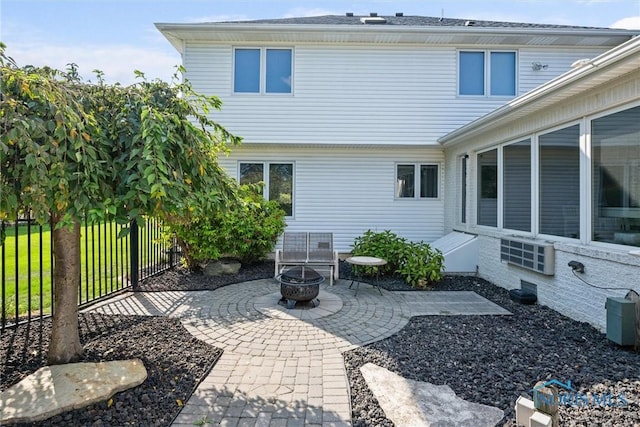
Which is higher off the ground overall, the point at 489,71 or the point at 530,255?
the point at 489,71

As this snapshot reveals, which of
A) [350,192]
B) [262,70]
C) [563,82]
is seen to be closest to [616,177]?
[563,82]

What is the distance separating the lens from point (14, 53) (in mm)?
2656

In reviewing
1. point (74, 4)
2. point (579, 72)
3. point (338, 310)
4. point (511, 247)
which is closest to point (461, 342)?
point (338, 310)

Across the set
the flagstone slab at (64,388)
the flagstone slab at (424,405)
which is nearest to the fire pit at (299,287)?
the flagstone slab at (424,405)

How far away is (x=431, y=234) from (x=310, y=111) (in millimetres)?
4809

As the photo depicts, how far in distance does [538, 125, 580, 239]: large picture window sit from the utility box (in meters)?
1.33

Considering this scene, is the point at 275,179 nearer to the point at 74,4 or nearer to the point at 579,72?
the point at 74,4

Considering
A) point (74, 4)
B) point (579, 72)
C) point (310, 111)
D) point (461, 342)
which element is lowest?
point (461, 342)

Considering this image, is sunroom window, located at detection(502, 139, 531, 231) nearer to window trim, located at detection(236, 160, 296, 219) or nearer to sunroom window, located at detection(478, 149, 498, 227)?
sunroom window, located at detection(478, 149, 498, 227)

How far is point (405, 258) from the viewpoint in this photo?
7156mm

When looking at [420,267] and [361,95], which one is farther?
[361,95]

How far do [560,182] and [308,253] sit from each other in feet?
16.0

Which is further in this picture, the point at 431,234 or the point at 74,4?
the point at 431,234

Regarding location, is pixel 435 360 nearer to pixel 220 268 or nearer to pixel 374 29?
pixel 220 268
